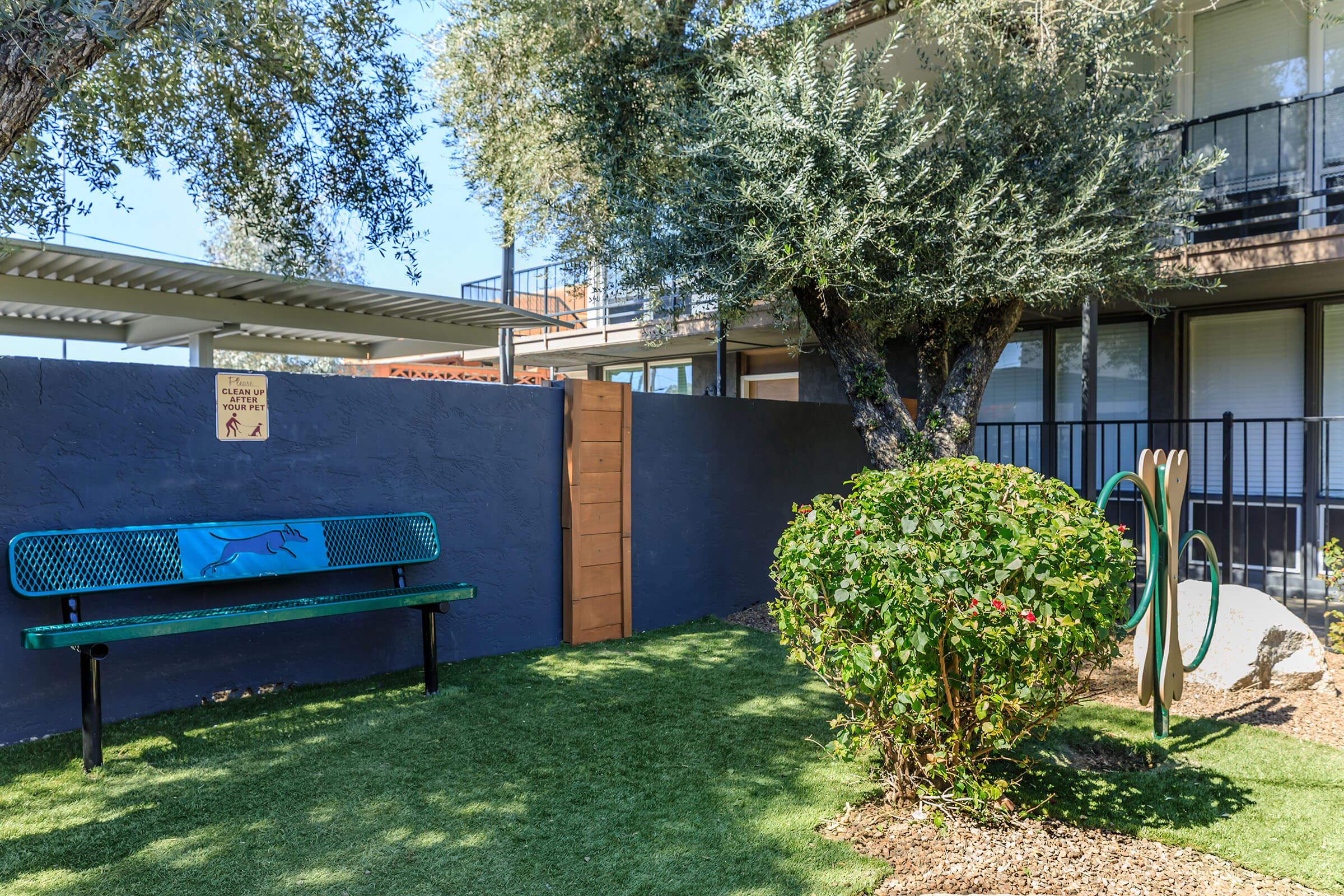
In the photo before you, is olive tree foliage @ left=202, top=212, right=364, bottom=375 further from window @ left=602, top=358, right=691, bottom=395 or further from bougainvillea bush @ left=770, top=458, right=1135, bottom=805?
bougainvillea bush @ left=770, top=458, right=1135, bottom=805

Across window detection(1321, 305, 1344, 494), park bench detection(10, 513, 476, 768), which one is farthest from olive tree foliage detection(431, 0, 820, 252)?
window detection(1321, 305, 1344, 494)

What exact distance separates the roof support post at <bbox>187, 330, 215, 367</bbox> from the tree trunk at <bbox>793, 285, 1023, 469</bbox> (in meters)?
8.48

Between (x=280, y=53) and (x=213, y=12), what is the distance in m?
1.12

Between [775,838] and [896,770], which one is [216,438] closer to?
[775,838]

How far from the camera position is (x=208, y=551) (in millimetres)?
4633

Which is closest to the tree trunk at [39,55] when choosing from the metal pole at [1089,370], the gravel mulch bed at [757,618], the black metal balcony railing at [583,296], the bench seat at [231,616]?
the bench seat at [231,616]

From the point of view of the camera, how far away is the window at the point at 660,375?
1498 centimetres

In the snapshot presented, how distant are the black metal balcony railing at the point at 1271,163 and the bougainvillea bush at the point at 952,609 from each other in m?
5.49

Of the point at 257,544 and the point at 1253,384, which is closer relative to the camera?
the point at 257,544

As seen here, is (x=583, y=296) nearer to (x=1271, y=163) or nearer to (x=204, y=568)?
(x=204, y=568)

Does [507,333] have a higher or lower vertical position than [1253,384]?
higher

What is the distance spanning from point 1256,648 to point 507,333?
35.5 feet

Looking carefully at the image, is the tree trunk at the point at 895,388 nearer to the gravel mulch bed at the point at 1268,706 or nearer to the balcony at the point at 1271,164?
the gravel mulch bed at the point at 1268,706

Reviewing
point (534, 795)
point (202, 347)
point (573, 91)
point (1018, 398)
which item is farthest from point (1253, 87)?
point (202, 347)
